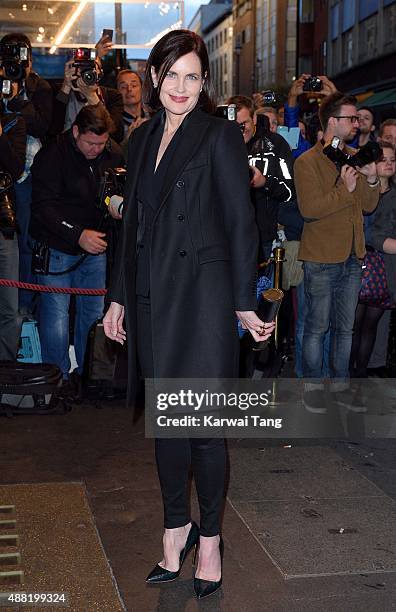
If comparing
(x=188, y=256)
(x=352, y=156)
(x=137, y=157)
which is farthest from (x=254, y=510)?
(x=352, y=156)

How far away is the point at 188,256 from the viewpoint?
3.68m

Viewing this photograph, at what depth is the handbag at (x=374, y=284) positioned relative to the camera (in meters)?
7.50

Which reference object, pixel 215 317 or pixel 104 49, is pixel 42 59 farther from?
pixel 215 317

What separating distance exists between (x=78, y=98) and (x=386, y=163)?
106 inches

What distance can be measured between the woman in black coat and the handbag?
3841 millimetres

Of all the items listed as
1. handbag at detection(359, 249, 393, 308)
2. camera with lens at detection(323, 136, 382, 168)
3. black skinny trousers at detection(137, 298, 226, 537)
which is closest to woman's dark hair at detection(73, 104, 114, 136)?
camera with lens at detection(323, 136, 382, 168)

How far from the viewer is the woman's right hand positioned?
3.90 metres

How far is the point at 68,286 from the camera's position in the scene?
7.27 metres

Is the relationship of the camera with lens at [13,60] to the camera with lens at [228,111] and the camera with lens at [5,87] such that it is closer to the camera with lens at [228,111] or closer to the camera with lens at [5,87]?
the camera with lens at [5,87]

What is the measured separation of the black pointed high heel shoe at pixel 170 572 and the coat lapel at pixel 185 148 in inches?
57.6

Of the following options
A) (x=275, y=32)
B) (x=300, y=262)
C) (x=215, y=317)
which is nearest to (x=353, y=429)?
(x=300, y=262)

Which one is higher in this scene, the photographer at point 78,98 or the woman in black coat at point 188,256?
the photographer at point 78,98

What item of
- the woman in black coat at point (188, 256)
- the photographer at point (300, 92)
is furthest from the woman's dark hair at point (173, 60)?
the photographer at point (300, 92)

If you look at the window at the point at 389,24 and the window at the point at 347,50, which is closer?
the window at the point at 389,24
